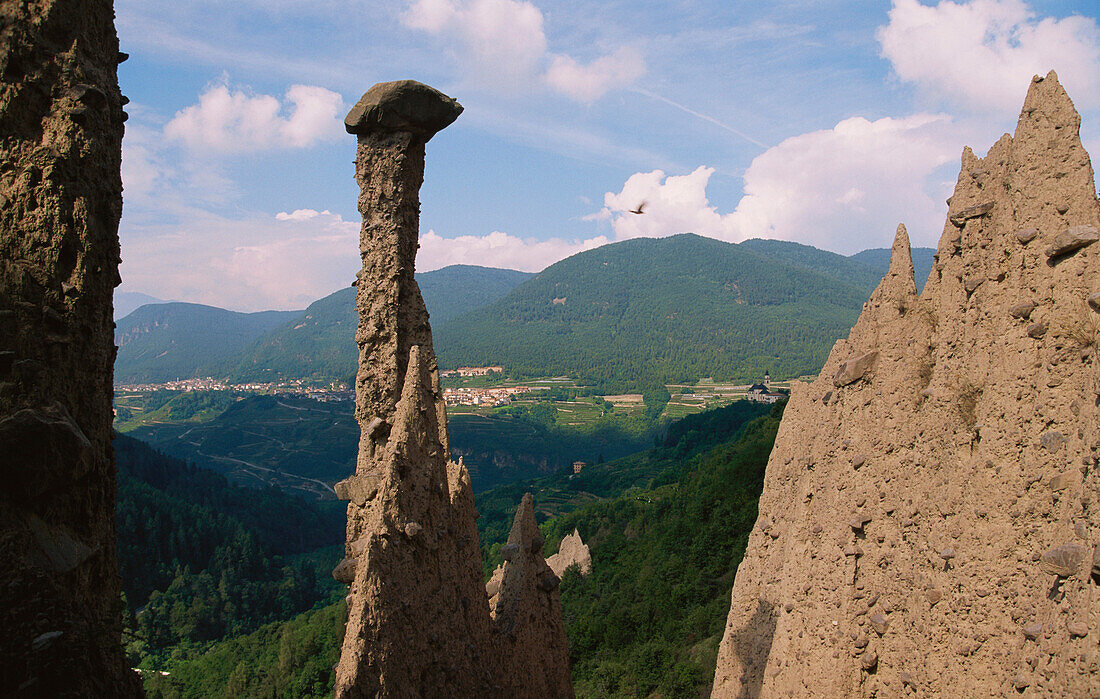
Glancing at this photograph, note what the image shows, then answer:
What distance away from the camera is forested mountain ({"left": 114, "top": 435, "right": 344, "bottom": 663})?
54.3m

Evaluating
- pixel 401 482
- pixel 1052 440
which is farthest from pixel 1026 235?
pixel 401 482

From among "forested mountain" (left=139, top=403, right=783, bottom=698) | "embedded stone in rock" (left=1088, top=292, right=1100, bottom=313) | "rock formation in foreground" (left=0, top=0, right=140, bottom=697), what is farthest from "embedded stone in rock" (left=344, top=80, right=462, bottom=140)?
"forested mountain" (left=139, top=403, right=783, bottom=698)

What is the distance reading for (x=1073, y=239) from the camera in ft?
19.1

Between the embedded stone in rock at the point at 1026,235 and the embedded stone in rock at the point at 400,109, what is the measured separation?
7.29m

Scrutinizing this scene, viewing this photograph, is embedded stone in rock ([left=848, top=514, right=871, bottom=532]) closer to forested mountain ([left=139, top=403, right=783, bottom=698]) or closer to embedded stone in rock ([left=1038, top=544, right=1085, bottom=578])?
embedded stone in rock ([left=1038, top=544, right=1085, bottom=578])

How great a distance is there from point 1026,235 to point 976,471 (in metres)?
2.28

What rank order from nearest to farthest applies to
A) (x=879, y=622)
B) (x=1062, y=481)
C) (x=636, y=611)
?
(x=1062, y=481) → (x=879, y=622) → (x=636, y=611)

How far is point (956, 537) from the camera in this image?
638 centimetres

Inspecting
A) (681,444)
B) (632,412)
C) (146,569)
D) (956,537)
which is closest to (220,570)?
(146,569)

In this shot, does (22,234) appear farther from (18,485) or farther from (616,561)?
(616,561)

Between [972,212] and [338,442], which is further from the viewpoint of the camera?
[338,442]

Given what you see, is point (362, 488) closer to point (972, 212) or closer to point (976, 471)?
point (976, 471)

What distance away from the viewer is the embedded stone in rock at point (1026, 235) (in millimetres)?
6277

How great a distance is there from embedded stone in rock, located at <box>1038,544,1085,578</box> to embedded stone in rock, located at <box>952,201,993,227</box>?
153 inches
